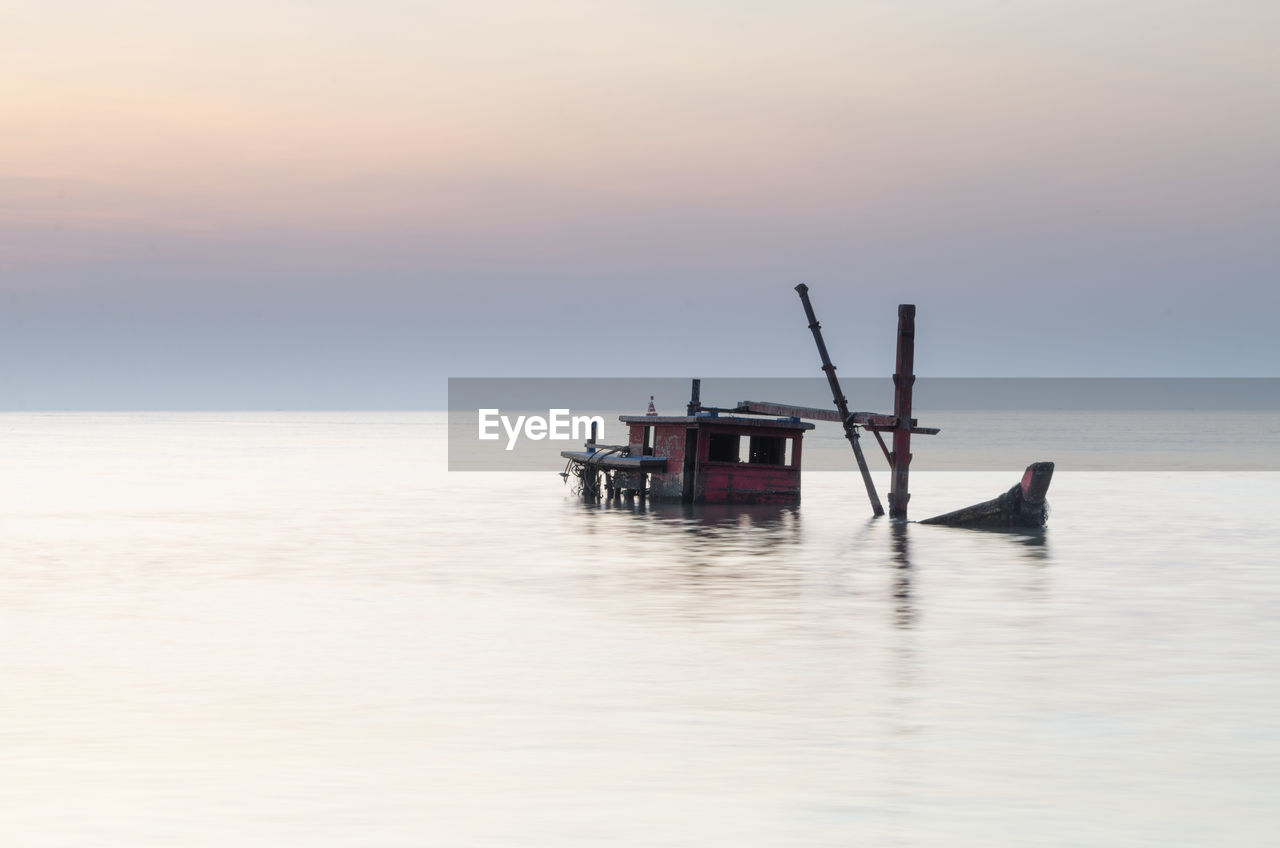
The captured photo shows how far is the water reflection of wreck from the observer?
121 feet

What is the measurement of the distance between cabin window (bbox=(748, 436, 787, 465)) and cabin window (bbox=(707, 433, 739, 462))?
28.6 inches

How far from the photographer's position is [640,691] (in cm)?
1543

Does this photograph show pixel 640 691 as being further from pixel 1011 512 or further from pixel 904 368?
pixel 1011 512

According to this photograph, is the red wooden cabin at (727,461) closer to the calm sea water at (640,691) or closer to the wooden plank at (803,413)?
the wooden plank at (803,413)

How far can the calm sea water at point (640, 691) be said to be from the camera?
34.9ft

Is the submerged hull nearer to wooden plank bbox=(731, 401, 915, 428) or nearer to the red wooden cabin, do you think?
wooden plank bbox=(731, 401, 915, 428)

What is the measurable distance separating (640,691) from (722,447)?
1088 inches

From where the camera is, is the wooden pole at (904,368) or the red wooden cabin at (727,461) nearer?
the wooden pole at (904,368)

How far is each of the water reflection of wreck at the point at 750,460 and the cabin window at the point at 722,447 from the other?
31 millimetres

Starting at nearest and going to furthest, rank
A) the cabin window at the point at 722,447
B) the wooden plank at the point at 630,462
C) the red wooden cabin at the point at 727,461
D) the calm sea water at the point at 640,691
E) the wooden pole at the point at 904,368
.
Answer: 1. the calm sea water at the point at 640,691
2. the wooden pole at the point at 904,368
3. the red wooden cabin at the point at 727,461
4. the cabin window at the point at 722,447
5. the wooden plank at the point at 630,462

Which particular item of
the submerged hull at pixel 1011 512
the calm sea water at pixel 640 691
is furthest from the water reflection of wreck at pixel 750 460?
the calm sea water at pixel 640 691

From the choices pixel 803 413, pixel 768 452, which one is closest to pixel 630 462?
pixel 768 452

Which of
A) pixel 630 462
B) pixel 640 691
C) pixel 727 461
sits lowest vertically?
pixel 640 691

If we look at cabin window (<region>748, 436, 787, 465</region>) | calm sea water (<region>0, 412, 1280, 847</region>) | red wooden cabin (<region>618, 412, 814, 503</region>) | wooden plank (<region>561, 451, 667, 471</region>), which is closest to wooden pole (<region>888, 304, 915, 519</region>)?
calm sea water (<region>0, 412, 1280, 847</region>)
